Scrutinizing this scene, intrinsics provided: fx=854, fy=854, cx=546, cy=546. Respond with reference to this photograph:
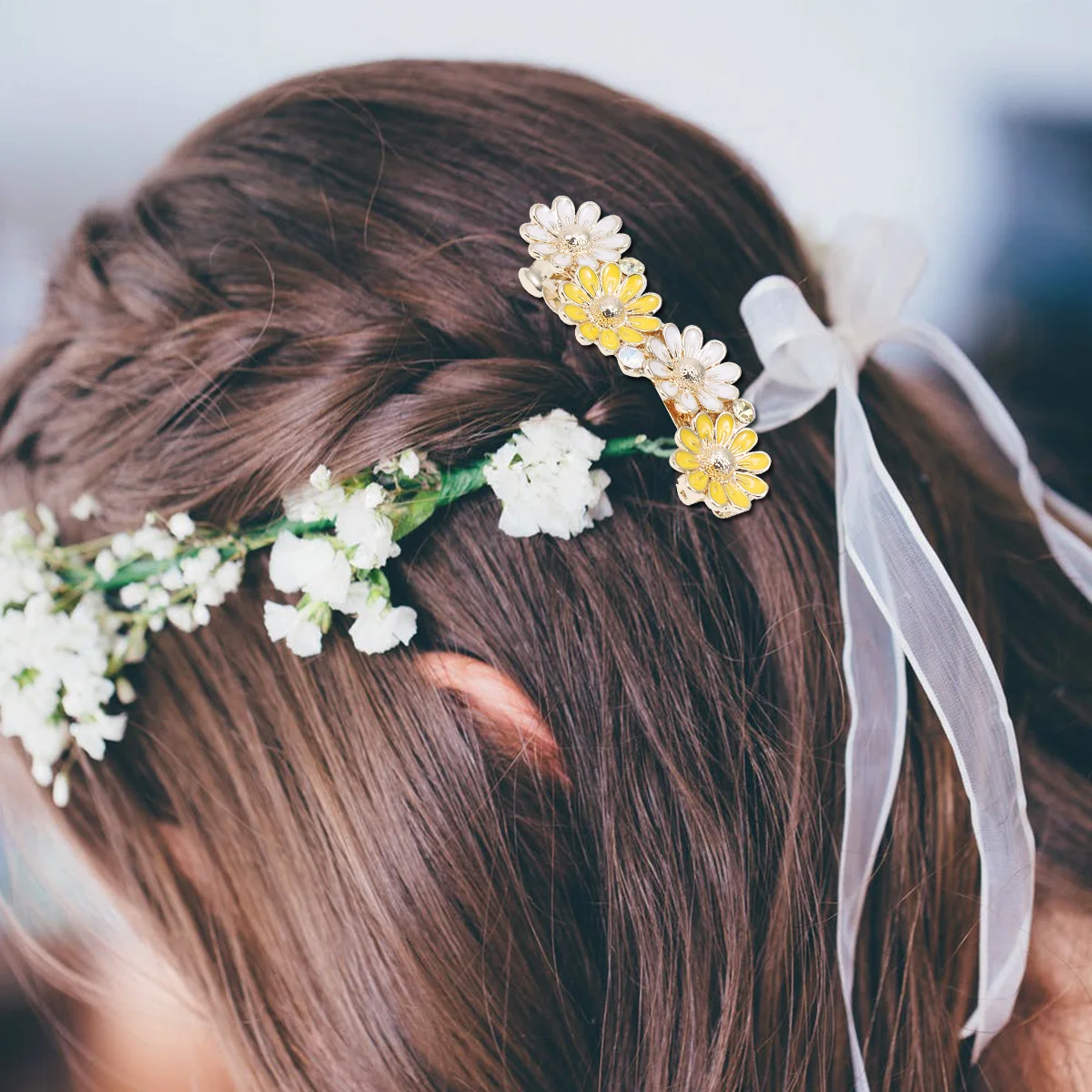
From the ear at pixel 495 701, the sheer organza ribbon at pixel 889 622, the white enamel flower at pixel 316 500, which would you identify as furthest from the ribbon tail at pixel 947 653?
the white enamel flower at pixel 316 500

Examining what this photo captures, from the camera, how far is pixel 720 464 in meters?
0.53

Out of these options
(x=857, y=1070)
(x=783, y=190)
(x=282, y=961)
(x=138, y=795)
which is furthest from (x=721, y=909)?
(x=783, y=190)

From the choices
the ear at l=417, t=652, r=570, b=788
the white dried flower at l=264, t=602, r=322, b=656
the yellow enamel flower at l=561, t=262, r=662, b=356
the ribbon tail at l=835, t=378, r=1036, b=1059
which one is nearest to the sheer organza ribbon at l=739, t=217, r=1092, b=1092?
the ribbon tail at l=835, t=378, r=1036, b=1059

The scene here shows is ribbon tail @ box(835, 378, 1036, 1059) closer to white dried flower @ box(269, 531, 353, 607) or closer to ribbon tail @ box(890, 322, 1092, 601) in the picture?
ribbon tail @ box(890, 322, 1092, 601)

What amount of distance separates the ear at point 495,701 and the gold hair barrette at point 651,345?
17 cm

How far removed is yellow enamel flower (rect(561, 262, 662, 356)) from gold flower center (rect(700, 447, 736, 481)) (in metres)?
0.08

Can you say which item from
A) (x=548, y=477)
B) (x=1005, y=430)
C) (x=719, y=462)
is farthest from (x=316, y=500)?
(x=1005, y=430)

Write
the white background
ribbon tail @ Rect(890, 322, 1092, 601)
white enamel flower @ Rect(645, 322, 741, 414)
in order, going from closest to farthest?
1. white enamel flower @ Rect(645, 322, 741, 414)
2. ribbon tail @ Rect(890, 322, 1092, 601)
3. the white background

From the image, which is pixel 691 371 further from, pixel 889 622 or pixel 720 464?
pixel 889 622

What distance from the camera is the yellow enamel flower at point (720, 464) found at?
0.52 metres

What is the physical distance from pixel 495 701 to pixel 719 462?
0.70 ft

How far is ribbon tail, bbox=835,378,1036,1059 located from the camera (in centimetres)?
54

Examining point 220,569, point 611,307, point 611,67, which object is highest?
point 611,67

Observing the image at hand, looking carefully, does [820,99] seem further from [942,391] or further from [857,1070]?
[857,1070]
